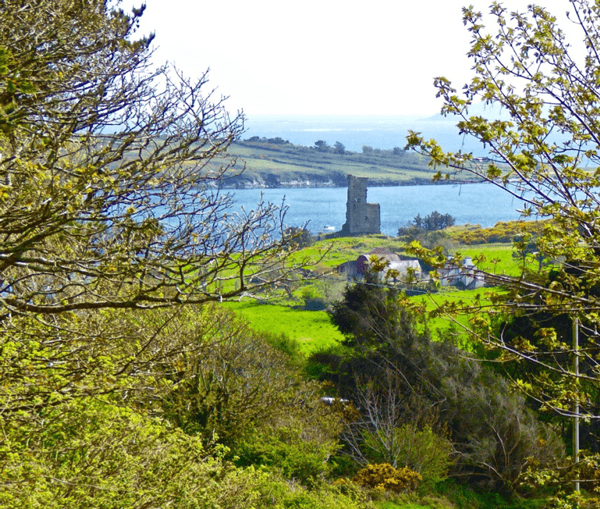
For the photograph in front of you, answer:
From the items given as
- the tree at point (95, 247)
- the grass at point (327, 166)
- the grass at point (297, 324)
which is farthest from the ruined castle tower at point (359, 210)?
the tree at point (95, 247)

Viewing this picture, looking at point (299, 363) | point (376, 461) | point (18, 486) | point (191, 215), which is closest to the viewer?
point (18, 486)

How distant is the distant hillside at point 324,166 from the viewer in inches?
4988

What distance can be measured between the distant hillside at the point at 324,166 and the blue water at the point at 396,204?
2103mm

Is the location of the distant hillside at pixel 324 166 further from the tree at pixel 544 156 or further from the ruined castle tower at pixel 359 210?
the tree at pixel 544 156

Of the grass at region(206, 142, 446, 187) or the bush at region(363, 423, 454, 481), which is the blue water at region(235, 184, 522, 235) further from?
the bush at region(363, 423, 454, 481)

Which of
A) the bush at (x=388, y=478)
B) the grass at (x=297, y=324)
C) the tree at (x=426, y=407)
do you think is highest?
the tree at (x=426, y=407)

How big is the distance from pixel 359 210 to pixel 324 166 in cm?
6380

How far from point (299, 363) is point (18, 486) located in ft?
62.3

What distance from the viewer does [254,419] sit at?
654 inches

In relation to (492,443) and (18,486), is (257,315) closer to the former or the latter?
(492,443)

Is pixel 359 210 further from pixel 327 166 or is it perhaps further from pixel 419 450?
pixel 327 166

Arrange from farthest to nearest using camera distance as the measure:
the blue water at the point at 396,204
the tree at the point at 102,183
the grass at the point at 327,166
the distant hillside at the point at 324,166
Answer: the grass at the point at 327,166 < the distant hillside at the point at 324,166 < the blue water at the point at 396,204 < the tree at the point at 102,183

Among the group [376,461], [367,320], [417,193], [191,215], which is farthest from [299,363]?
[417,193]

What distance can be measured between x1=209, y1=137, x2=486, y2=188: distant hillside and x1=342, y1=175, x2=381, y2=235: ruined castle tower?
3974cm
